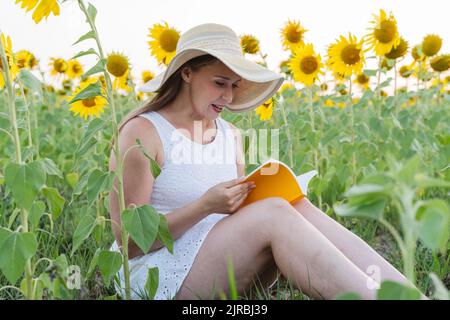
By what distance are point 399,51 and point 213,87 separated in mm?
1630

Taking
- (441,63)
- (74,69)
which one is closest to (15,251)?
(441,63)

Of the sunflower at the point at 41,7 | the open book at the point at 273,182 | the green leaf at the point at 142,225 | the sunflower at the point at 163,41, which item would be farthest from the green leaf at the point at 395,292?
the sunflower at the point at 163,41

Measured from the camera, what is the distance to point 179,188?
191cm

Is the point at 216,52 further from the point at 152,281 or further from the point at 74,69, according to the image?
the point at 74,69

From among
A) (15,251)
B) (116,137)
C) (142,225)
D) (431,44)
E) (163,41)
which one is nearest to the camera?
(15,251)

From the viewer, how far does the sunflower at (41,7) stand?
1.55 m

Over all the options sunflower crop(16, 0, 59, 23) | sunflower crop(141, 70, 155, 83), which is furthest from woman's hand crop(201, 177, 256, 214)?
sunflower crop(141, 70, 155, 83)

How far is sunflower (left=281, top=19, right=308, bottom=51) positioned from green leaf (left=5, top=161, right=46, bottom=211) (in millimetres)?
2242

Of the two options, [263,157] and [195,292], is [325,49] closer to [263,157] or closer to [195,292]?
[263,157]

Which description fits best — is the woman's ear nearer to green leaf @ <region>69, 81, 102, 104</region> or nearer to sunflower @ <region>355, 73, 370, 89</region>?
green leaf @ <region>69, 81, 102, 104</region>

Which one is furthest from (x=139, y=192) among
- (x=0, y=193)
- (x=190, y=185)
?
(x=0, y=193)

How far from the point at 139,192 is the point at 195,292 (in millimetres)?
305

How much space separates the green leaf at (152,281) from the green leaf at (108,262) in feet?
0.30

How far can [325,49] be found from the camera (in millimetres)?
3238
